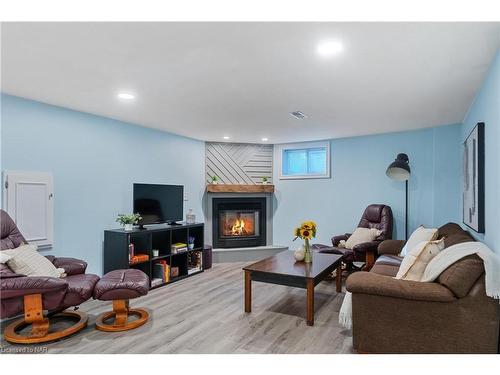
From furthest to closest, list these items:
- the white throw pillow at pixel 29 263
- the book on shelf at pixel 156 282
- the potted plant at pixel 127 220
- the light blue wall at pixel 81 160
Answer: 1. the book on shelf at pixel 156 282
2. the potted plant at pixel 127 220
3. the light blue wall at pixel 81 160
4. the white throw pillow at pixel 29 263

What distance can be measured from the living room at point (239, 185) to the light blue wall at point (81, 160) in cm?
2

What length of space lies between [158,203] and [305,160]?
2957 millimetres

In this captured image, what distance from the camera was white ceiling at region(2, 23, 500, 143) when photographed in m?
1.89

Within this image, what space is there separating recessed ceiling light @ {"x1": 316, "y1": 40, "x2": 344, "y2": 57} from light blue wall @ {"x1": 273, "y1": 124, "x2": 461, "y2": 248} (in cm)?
332

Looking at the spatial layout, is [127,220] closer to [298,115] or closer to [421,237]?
[298,115]

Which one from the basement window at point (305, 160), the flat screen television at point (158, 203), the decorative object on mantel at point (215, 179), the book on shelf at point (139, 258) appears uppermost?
the basement window at point (305, 160)

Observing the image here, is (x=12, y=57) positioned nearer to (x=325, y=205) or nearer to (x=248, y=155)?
(x=248, y=155)

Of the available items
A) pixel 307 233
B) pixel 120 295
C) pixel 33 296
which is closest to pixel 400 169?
pixel 307 233

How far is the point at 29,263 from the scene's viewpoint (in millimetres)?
2689

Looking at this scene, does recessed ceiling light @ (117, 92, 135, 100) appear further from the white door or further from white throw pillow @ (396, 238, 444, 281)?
white throw pillow @ (396, 238, 444, 281)

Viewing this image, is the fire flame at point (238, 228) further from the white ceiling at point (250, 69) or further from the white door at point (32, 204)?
the white door at point (32, 204)

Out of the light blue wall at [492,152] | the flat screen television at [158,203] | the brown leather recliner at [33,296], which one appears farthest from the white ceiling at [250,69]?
the brown leather recliner at [33,296]

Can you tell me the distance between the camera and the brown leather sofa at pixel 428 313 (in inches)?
77.8

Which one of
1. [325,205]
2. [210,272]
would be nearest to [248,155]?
[325,205]
